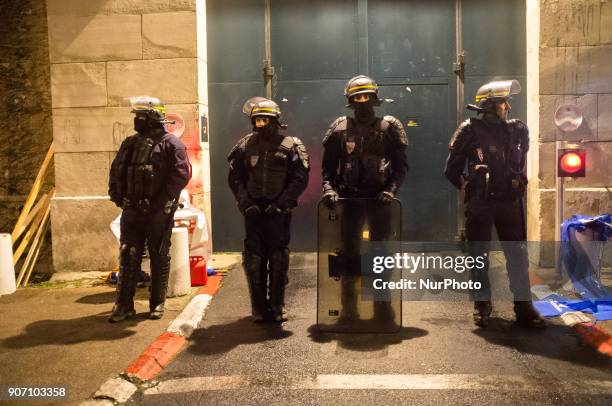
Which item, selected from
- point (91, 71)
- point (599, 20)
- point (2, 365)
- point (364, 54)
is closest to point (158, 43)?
point (91, 71)

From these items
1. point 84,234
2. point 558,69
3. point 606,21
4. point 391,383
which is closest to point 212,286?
point 84,234

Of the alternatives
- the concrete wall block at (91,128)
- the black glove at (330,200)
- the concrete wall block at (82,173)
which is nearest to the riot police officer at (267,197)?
the black glove at (330,200)

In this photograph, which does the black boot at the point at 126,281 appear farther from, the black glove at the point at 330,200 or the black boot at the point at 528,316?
the black boot at the point at 528,316

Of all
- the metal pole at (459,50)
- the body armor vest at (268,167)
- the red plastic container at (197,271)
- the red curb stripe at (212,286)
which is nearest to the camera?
the body armor vest at (268,167)

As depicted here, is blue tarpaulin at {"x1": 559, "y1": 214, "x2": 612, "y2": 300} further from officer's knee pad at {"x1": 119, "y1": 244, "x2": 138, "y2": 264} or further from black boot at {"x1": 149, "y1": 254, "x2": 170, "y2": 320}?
officer's knee pad at {"x1": 119, "y1": 244, "x2": 138, "y2": 264}

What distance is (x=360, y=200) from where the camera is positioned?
5.64 metres

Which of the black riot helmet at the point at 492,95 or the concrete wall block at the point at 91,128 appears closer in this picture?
the black riot helmet at the point at 492,95

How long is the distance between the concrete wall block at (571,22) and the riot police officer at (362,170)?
3.61 meters

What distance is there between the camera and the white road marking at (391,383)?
4.43m

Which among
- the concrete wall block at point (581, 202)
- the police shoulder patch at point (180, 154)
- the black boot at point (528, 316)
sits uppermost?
the police shoulder patch at point (180, 154)

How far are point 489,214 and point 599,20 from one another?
3.88 metres


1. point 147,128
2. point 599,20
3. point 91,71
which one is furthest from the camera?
point 91,71

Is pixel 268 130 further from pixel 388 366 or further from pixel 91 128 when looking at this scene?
pixel 91 128

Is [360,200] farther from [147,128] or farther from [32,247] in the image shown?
[32,247]
